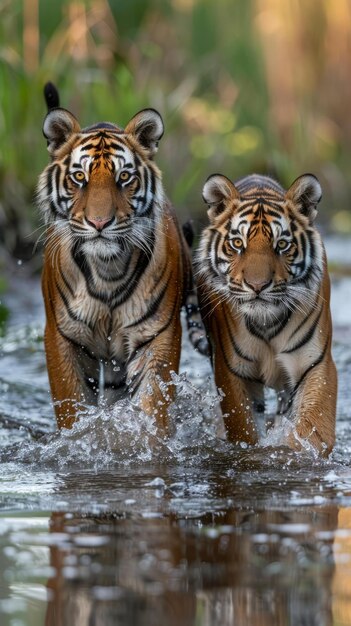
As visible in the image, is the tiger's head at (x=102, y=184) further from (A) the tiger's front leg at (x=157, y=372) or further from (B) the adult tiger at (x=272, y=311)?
(A) the tiger's front leg at (x=157, y=372)

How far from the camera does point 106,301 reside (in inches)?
207

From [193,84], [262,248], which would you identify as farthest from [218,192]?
[193,84]

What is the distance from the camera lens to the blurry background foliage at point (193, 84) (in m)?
9.47

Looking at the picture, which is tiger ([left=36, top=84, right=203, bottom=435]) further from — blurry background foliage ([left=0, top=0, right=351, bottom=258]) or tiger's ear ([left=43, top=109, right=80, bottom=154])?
blurry background foliage ([left=0, top=0, right=351, bottom=258])

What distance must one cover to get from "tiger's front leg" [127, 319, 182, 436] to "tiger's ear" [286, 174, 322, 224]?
69 cm

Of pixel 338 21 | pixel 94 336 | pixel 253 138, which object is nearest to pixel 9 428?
pixel 94 336

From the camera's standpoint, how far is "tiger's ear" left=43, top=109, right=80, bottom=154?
526 centimetres

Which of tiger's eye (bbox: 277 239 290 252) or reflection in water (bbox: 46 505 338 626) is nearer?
reflection in water (bbox: 46 505 338 626)

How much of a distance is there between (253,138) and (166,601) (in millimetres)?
10359

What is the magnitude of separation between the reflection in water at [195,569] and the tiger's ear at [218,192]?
5.32 feet

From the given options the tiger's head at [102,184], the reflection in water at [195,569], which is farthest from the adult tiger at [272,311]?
the reflection in water at [195,569]

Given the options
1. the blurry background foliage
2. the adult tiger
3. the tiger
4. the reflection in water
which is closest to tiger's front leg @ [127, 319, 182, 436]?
the tiger

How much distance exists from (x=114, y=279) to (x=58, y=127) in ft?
2.15

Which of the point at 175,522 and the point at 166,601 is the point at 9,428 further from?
Answer: the point at 166,601
